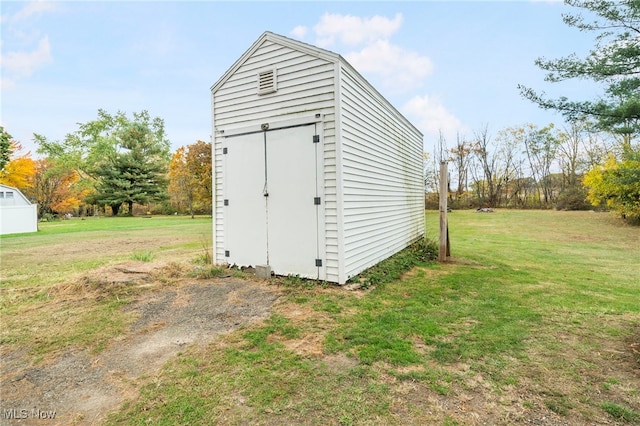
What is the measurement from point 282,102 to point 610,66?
3.84 m

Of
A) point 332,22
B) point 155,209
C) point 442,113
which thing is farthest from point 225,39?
point 155,209

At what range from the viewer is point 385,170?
6.19 metres

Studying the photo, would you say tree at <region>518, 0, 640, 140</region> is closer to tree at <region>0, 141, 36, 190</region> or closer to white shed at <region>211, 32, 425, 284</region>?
white shed at <region>211, 32, 425, 284</region>

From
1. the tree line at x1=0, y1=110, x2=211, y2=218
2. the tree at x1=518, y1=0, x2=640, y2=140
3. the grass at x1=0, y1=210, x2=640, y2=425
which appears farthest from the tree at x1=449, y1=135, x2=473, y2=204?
the tree at x1=518, y1=0, x2=640, y2=140

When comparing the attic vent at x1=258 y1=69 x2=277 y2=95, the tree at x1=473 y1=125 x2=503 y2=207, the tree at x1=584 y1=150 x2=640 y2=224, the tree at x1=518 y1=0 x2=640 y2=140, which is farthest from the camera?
the tree at x1=473 y1=125 x2=503 y2=207

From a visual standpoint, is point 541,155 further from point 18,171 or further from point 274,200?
point 18,171

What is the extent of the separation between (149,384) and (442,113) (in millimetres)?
28027

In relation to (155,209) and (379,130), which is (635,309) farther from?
(155,209)

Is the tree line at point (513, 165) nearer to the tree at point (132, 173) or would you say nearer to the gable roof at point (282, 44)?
the gable roof at point (282, 44)

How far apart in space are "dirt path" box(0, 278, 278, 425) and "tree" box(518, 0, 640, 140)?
3897 mm

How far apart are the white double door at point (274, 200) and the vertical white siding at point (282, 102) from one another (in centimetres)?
18

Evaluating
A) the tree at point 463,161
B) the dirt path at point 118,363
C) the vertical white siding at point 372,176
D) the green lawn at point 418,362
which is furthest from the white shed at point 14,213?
the tree at point 463,161

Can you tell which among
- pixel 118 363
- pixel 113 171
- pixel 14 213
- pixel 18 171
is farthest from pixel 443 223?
pixel 113 171

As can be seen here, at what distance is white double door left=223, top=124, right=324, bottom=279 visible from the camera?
14.6 feet
